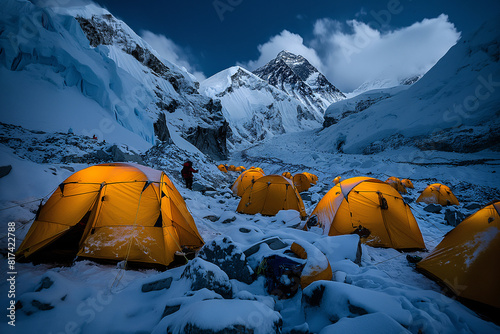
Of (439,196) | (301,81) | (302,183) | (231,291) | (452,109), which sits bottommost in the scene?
(231,291)

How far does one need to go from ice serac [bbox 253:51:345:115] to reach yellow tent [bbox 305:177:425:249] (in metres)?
120

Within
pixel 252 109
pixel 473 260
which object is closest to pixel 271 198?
pixel 473 260

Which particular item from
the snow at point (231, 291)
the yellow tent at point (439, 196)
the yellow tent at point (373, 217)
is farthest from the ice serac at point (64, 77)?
the yellow tent at point (439, 196)

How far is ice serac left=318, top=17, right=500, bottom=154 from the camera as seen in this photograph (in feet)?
56.6

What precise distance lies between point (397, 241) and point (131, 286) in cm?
590

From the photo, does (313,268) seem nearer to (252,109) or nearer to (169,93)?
(169,93)

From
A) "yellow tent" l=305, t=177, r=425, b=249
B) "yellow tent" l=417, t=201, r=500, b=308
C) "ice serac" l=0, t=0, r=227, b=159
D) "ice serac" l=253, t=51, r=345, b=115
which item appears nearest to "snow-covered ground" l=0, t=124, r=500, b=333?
"yellow tent" l=417, t=201, r=500, b=308

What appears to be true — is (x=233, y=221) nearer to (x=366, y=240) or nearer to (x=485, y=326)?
(x=366, y=240)

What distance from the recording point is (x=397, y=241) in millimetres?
4871

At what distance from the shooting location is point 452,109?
19.6 meters

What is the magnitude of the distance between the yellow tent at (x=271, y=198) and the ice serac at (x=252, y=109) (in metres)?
61.6

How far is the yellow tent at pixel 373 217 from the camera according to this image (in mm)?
4941

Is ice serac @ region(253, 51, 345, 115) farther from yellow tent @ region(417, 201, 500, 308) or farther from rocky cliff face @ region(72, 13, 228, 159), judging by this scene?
yellow tent @ region(417, 201, 500, 308)

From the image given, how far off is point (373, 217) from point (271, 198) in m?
3.65
